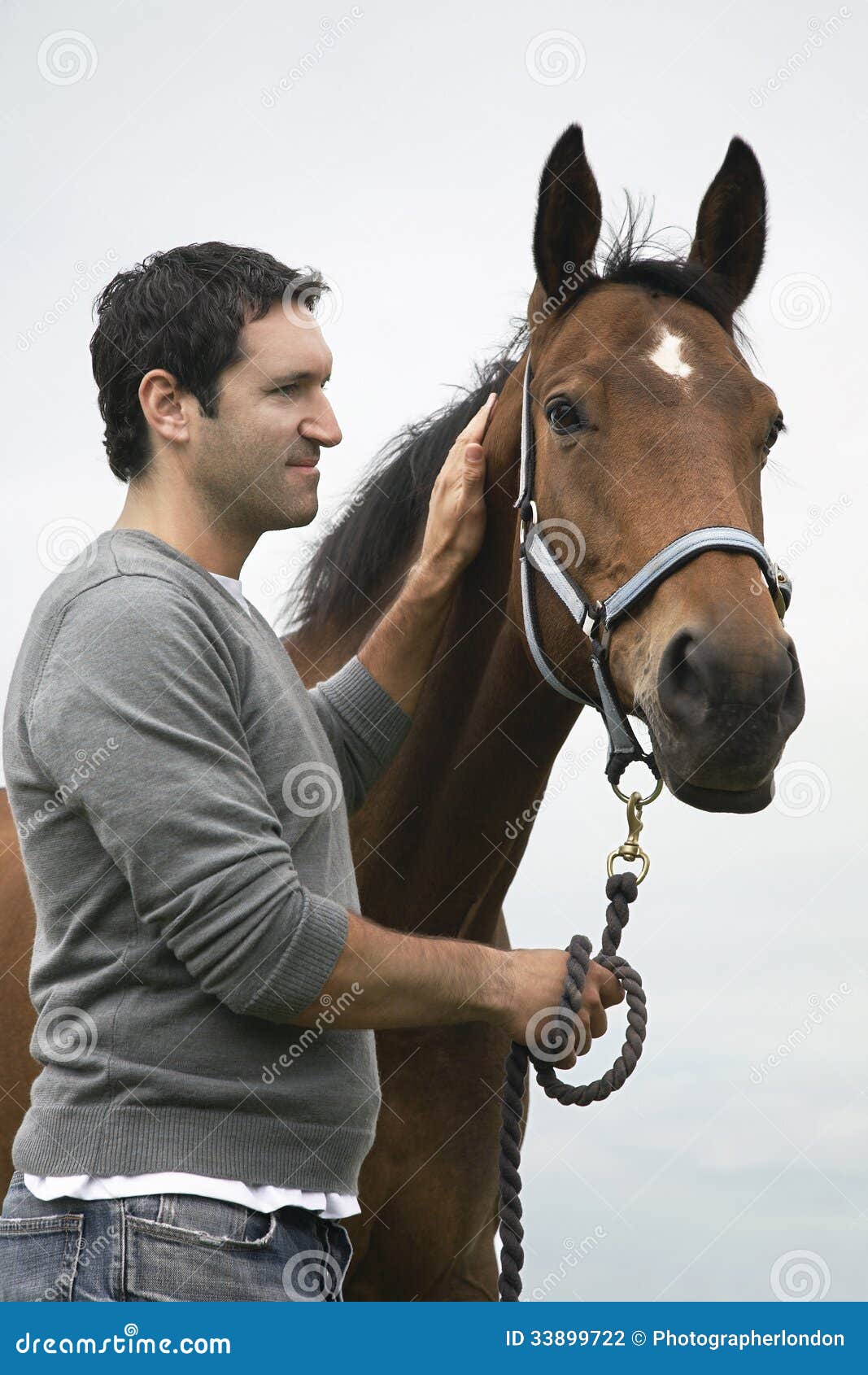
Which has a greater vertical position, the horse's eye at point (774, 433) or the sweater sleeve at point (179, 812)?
the horse's eye at point (774, 433)

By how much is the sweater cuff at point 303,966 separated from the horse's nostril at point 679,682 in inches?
29.8

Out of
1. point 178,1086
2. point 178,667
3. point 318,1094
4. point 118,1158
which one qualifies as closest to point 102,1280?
point 118,1158

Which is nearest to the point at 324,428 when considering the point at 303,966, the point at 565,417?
the point at 565,417

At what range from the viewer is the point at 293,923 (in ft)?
6.32

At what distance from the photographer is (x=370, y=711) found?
2.99 meters

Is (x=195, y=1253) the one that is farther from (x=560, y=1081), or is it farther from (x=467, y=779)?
(x=467, y=779)

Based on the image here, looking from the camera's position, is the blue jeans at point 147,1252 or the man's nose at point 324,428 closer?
the blue jeans at point 147,1252

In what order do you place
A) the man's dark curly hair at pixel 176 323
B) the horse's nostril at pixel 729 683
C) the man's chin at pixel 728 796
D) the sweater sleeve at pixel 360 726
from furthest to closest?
the sweater sleeve at pixel 360 726, the man's dark curly hair at pixel 176 323, the man's chin at pixel 728 796, the horse's nostril at pixel 729 683

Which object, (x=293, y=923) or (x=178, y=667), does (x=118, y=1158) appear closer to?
(x=293, y=923)

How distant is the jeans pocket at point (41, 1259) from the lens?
189 cm

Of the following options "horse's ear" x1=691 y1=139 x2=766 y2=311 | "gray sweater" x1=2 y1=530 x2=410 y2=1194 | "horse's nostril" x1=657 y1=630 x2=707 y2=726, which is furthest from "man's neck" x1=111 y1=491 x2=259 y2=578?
"horse's ear" x1=691 y1=139 x2=766 y2=311

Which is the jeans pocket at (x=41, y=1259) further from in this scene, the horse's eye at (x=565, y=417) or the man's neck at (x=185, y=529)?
the horse's eye at (x=565, y=417)

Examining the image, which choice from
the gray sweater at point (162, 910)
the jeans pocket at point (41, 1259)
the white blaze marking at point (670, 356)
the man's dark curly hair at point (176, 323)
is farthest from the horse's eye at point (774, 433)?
the jeans pocket at point (41, 1259)

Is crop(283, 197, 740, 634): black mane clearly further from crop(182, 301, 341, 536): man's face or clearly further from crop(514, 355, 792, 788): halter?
crop(182, 301, 341, 536): man's face
